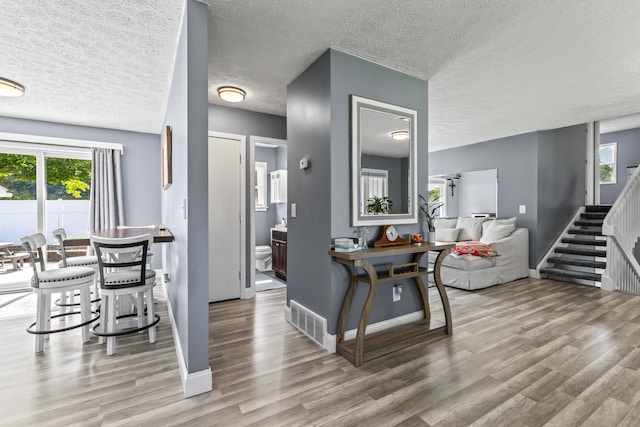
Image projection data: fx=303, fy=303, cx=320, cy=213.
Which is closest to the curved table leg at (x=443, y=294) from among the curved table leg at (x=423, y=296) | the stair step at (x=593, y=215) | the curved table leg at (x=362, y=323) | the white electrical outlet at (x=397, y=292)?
the curved table leg at (x=423, y=296)

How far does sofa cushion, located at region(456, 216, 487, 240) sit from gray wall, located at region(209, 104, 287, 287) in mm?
3821

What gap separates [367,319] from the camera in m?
2.36

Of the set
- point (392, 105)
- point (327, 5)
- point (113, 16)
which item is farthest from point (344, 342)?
point (113, 16)

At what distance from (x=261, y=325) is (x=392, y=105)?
8.19ft

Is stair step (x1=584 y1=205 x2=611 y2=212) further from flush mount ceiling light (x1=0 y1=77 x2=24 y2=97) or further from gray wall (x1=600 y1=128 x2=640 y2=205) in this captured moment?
flush mount ceiling light (x1=0 y1=77 x2=24 y2=97)

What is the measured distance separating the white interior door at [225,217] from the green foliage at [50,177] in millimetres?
2683

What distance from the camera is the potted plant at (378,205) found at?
2.70 meters

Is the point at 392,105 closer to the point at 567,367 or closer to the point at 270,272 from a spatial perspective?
the point at 567,367

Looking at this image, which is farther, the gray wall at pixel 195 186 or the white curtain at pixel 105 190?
the white curtain at pixel 105 190

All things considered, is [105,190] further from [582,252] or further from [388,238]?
[582,252]

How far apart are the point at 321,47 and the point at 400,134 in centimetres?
105

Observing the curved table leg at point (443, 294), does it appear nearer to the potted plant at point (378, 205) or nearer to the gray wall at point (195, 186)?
the potted plant at point (378, 205)

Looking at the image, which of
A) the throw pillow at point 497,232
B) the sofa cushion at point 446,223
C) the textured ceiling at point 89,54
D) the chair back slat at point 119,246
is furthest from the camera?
the sofa cushion at point 446,223

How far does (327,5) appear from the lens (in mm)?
1982
